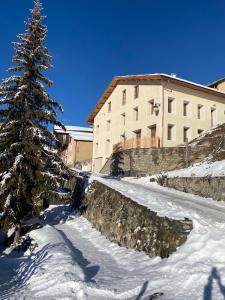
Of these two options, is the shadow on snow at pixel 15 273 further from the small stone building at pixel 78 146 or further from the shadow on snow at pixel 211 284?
the small stone building at pixel 78 146

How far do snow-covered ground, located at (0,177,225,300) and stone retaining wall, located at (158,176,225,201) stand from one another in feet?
11.9

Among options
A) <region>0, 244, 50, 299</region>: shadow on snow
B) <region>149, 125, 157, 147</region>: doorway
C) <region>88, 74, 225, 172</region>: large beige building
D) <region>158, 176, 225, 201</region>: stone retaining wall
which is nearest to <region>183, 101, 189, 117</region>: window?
<region>88, 74, 225, 172</region>: large beige building

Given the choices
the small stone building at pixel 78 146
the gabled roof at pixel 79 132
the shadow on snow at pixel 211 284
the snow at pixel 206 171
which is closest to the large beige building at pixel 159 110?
the snow at pixel 206 171

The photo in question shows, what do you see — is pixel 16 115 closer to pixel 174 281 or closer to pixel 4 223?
pixel 4 223

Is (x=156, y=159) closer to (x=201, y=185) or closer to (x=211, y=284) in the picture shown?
(x=201, y=185)

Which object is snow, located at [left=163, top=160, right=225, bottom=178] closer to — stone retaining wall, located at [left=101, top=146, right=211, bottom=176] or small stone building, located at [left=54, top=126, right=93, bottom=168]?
stone retaining wall, located at [left=101, top=146, right=211, bottom=176]

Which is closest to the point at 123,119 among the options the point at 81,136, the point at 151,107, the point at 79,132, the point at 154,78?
the point at 151,107

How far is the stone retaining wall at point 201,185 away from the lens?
49.2 feet

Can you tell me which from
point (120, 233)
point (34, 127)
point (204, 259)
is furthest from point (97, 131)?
point (204, 259)

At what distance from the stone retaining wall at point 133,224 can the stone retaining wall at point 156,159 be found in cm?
811

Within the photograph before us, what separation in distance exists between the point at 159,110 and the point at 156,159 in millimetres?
6789

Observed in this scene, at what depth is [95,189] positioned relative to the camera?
18.8m

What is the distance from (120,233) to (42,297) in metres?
5.70

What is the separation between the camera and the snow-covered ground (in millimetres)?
6648
